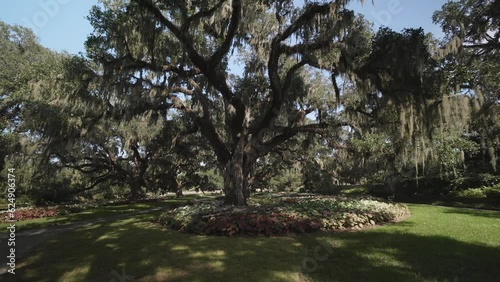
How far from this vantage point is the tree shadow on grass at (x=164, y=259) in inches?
227

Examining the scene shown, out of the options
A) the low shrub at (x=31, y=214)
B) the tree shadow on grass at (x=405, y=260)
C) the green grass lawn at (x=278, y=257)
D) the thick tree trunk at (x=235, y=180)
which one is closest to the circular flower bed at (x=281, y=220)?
the green grass lawn at (x=278, y=257)

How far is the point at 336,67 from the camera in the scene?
1181cm

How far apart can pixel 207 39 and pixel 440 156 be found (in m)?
15.9

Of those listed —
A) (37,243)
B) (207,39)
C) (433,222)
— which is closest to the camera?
(37,243)

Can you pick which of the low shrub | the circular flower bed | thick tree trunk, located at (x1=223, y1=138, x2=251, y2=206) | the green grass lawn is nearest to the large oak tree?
thick tree trunk, located at (x1=223, y1=138, x2=251, y2=206)

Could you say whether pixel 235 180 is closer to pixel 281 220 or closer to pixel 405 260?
pixel 281 220

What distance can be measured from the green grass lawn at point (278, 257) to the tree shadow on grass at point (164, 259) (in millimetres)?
19

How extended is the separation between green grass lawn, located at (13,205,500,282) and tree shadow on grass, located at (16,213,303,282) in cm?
2

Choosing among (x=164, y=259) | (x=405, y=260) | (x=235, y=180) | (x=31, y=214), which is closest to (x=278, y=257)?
(x=164, y=259)

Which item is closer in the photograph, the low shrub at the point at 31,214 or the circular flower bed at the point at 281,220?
the circular flower bed at the point at 281,220

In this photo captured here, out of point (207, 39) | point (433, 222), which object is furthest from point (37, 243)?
point (433, 222)

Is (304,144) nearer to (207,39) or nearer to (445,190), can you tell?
(207,39)

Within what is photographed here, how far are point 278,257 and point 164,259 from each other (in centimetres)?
261

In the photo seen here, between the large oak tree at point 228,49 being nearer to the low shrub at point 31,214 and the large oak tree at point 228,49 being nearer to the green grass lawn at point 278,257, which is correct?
the green grass lawn at point 278,257
